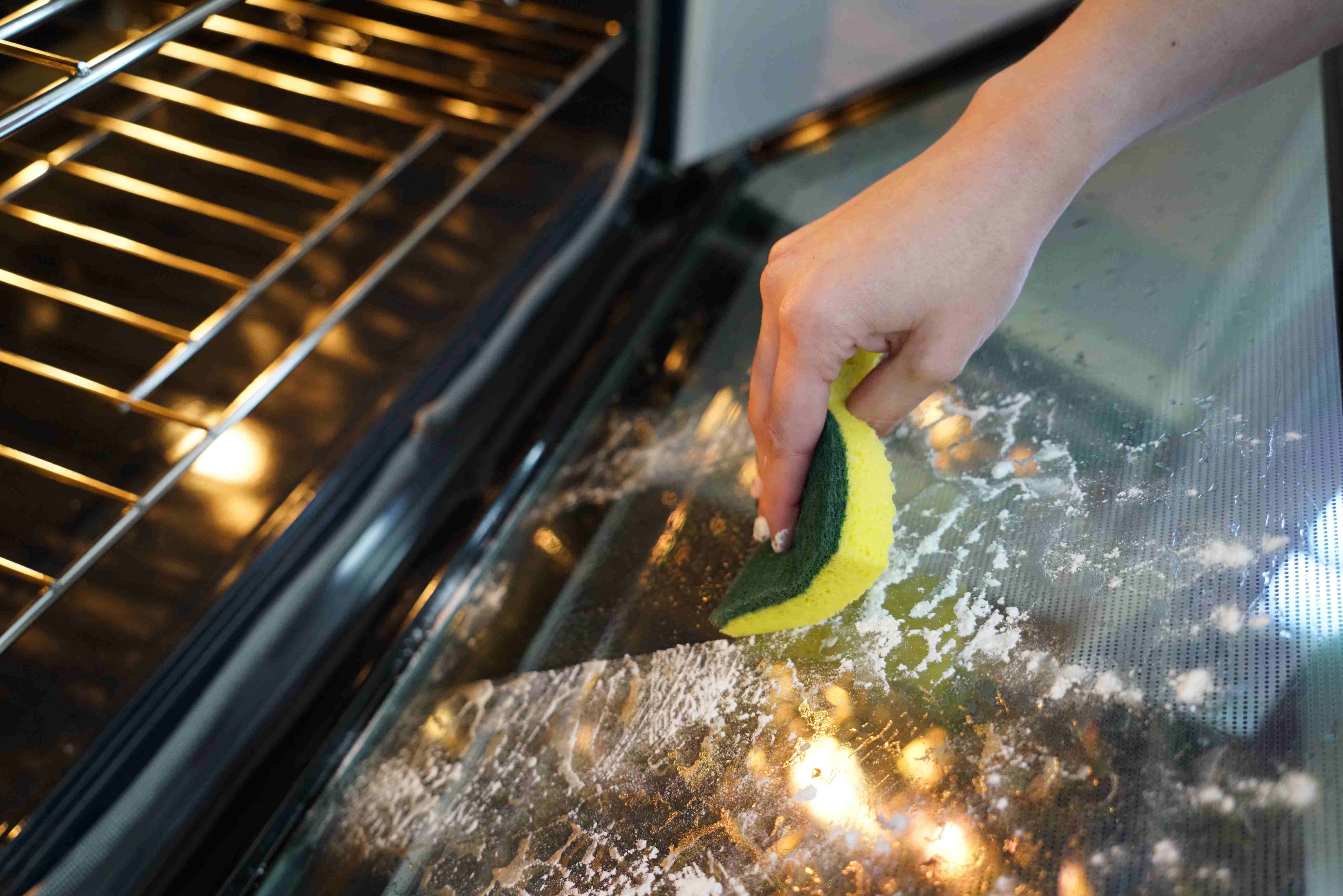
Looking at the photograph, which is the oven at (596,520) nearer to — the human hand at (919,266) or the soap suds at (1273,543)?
the soap suds at (1273,543)

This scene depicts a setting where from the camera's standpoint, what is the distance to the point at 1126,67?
51 centimetres

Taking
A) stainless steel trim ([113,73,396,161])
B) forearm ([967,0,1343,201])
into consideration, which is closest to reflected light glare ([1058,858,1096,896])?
forearm ([967,0,1343,201])

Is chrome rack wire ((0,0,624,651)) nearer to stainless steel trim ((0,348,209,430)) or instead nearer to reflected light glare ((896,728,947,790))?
stainless steel trim ((0,348,209,430))

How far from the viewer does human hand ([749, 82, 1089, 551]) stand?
19.2 inches

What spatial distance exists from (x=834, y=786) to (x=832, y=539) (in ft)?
0.44

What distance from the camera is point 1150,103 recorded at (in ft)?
1.69

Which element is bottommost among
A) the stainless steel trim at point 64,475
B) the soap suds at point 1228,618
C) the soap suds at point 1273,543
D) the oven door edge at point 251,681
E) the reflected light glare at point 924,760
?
the oven door edge at point 251,681

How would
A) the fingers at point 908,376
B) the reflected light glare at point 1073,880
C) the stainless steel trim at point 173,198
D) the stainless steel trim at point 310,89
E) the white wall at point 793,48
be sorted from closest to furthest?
the reflected light glare at point 1073,880 < the fingers at point 908,376 < the stainless steel trim at point 173,198 < the stainless steel trim at point 310,89 < the white wall at point 793,48

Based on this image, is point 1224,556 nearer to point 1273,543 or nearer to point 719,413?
point 1273,543

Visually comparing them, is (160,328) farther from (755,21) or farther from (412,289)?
(755,21)

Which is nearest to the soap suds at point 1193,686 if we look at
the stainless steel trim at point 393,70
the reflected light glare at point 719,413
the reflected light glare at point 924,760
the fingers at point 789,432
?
the reflected light glare at point 924,760

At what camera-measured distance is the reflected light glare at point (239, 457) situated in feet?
2.51

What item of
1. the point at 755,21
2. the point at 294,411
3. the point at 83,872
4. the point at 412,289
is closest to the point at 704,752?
the point at 83,872

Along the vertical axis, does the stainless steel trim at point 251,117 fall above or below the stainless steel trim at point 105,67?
below
